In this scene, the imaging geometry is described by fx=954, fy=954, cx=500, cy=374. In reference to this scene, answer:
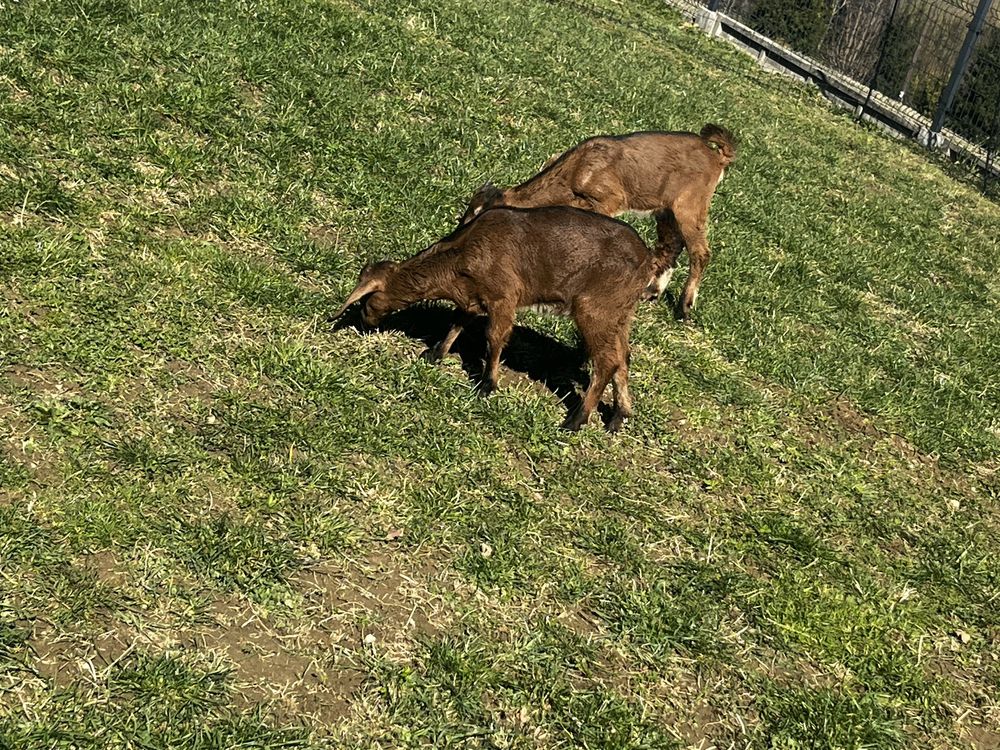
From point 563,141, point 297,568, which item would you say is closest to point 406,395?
point 297,568

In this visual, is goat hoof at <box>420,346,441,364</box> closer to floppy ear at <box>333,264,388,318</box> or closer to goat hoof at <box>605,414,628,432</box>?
floppy ear at <box>333,264,388,318</box>

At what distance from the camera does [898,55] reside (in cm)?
1692

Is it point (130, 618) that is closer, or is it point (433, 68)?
point (130, 618)

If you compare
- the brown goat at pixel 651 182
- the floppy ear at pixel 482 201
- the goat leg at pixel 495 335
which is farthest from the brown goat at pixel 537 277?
the brown goat at pixel 651 182

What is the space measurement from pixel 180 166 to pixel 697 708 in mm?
4941

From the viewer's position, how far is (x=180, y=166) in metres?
6.72

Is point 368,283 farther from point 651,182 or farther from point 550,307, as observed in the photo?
point 651,182

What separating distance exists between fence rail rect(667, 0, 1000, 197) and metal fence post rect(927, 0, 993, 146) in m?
0.02

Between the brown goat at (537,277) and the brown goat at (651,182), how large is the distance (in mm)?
1385

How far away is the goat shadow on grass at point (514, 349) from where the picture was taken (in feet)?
20.1

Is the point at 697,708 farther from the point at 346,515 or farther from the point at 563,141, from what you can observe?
the point at 563,141

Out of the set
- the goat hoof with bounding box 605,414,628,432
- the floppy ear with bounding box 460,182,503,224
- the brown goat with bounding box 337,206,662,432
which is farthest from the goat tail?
the goat hoof with bounding box 605,414,628,432

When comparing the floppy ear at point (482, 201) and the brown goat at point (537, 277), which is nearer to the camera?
the brown goat at point (537, 277)

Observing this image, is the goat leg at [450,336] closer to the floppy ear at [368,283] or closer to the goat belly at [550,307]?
the goat belly at [550,307]
